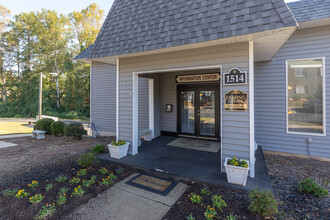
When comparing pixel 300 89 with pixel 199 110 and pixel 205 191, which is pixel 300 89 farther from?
pixel 205 191

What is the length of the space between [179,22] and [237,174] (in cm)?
321

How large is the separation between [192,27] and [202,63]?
759 millimetres

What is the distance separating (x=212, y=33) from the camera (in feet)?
9.78

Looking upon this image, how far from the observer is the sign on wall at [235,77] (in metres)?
3.17

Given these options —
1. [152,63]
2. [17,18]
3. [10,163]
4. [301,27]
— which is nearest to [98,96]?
[10,163]

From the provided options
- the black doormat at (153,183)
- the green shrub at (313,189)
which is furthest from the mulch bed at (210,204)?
the green shrub at (313,189)

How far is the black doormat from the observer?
9.69 feet

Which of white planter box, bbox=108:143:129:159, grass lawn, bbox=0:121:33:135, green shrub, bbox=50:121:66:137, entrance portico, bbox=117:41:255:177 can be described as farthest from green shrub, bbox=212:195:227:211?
grass lawn, bbox=0:121:33:135

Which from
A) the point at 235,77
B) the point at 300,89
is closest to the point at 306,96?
the point at 300,89

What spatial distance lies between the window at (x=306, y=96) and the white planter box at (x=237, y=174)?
305cm

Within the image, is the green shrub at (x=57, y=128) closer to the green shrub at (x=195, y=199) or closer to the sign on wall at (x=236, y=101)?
the green shrub at (x=195, y=199)

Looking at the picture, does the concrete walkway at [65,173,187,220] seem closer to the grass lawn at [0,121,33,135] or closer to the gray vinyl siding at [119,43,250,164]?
the gray vinyl siding at [119,43,250,164]

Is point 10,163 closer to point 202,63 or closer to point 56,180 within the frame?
point 56,180

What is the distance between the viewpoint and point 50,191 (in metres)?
2.92
